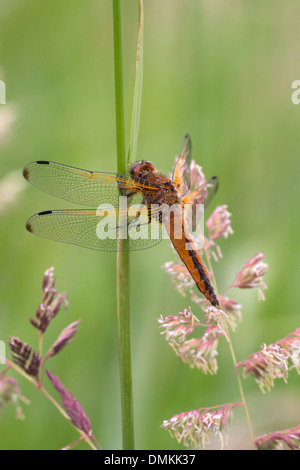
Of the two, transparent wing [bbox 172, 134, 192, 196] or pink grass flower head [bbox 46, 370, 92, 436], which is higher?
transparent wing [bbox 172, 134, 192, 196]

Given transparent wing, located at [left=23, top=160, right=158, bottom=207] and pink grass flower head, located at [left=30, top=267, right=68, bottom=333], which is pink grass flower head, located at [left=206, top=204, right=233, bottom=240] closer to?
transparent wing, located at [left=23, top=160, right=158, bottom=207]

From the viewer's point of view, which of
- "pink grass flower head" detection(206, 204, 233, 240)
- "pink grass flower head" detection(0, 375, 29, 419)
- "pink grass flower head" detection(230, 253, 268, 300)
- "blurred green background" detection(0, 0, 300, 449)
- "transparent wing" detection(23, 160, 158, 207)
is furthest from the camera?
"blurred green background" detection(0, 0, 300, 449)

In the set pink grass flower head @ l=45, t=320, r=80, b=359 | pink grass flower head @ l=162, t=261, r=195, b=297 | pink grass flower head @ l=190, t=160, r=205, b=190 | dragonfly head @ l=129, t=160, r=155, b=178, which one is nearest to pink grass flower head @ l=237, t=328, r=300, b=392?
pink grass flower head @ l=162, t=261, r=195, b=297

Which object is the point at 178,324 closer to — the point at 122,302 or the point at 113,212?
the point at 122,302

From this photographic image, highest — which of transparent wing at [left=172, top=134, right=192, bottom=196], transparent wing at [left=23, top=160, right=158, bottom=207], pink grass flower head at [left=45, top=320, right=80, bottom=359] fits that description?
transparent wing at [left=172, top=134, right=192, bottom=196]

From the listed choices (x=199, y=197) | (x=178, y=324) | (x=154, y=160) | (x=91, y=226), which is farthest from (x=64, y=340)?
(x=154, y=160)

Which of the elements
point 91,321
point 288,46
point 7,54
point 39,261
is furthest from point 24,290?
point 288,46
